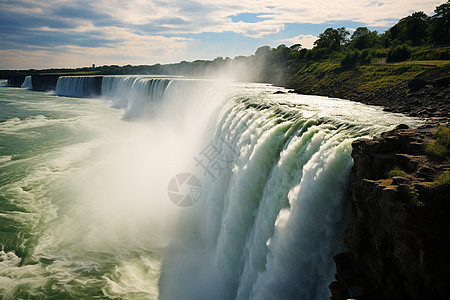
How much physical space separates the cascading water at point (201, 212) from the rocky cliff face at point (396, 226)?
2.15ft

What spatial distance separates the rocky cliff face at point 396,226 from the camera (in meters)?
3.62

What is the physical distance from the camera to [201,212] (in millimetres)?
13820

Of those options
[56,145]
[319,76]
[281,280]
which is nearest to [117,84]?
[56,145]

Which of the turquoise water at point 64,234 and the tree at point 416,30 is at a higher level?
the tree at point 416,30

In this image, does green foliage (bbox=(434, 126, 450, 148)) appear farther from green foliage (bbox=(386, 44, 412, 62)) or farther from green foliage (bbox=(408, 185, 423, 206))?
green foliage (bbox=(386, 44, 412, 62))

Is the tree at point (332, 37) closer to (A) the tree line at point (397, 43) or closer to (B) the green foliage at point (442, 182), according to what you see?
(A) the tree line at point (397, 43)

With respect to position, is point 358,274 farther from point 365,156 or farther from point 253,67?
point 253,67

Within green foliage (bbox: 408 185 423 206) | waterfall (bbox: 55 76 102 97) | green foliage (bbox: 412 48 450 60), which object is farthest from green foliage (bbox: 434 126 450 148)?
waterfall (bbox: 55 76 102 97)

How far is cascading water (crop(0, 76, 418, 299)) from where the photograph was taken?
242 inches

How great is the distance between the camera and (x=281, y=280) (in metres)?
6.36

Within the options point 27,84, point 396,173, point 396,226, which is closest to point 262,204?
point 396,173

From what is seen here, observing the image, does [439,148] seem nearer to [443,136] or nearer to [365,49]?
[443,136]

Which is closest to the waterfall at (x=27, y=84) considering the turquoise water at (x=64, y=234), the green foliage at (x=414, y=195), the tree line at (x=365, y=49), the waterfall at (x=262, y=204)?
the tree line at (x=365, y=49)

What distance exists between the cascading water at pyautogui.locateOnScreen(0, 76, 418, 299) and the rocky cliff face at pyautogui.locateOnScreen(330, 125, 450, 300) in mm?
655
